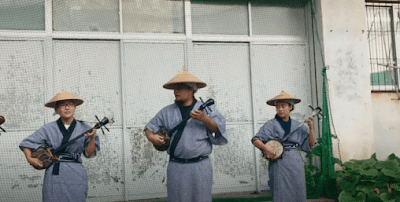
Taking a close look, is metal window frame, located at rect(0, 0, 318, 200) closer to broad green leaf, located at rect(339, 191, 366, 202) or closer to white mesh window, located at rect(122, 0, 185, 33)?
white mesh window, located at rect(122, 0, 185, 33)

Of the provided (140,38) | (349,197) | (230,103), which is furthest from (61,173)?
(349,197)

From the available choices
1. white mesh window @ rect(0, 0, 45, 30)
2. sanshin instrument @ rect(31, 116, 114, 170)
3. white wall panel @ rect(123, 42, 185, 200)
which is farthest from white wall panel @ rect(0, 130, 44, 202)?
sanshin instrument @ rect(31, 116, 114, 170)

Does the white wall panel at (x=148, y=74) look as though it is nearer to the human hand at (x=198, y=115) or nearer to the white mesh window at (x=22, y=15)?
the white mesh window at (x=22, y=15)

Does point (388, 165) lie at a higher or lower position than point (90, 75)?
lower

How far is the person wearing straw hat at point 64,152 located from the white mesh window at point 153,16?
273 centimetres

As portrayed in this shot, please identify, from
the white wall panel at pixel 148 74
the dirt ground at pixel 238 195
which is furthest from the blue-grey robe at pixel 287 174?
the white wall panel at pixel 148 74

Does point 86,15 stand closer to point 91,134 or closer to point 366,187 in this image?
point 91,134

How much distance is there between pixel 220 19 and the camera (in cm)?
675

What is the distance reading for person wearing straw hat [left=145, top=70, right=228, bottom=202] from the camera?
384 cm

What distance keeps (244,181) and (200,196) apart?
9.23ft

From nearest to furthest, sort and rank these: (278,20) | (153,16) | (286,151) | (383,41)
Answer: (286,151) < (153,16) < (278,20) < (383,41)

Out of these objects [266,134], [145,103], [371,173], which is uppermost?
[145,103]

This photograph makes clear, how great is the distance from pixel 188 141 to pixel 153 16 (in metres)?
3.30

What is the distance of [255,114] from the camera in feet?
21.8
